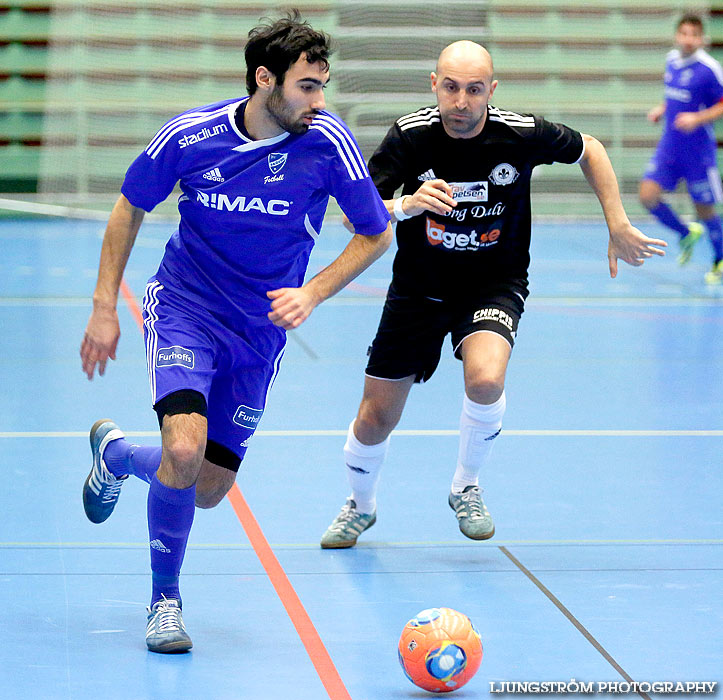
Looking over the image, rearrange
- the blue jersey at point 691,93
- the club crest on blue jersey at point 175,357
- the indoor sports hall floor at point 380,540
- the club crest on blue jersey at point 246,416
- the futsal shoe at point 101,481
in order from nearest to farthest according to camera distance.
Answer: the indoor sports hall floor at point 380,540, the club crest on blue jersey at point 175,357, the club crest on blue jersey at point 246,416, the futsal shoe at point 101,481, the blue jersey at point 691,93

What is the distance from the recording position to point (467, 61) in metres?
4.16

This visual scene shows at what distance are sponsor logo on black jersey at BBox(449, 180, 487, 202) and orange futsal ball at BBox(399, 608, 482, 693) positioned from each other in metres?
1.65

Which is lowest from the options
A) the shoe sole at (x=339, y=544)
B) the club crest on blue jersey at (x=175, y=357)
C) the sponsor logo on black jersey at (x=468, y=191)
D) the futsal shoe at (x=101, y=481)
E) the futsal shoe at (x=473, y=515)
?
the shoe sole at (x=339, y=544)

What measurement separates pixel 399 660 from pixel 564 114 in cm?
1362

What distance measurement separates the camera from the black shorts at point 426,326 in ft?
14.3

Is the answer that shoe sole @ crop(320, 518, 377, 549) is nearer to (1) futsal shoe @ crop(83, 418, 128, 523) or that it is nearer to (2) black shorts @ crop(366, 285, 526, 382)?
(2) black shorts @ crop(366, 285, 526, 382)

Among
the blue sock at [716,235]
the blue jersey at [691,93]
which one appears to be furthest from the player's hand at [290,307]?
the blue jersey at [691,93]

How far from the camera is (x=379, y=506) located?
4906 millimetres

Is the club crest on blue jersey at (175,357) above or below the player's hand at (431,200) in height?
below

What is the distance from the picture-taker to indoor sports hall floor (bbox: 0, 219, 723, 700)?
10.9ft

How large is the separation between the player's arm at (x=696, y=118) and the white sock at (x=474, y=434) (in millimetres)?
7205

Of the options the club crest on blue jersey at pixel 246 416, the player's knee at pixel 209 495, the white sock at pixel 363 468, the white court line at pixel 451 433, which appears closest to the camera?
the club crest on blue jersey at pixel 246 416

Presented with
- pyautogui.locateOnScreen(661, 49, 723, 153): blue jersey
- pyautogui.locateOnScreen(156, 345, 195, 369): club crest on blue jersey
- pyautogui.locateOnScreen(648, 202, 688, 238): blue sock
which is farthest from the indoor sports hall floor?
pyautogui.locateOnScreen(661, 49, 723, 153): blue jersey

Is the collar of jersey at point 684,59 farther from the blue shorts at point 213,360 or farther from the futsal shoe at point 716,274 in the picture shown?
the blue shorts at point 213,360
